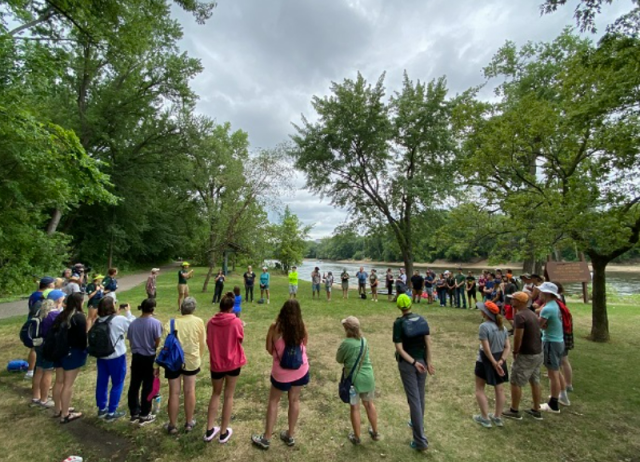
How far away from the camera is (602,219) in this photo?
647 centimetres

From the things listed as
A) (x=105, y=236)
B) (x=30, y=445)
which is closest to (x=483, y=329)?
(x=30, y=445)

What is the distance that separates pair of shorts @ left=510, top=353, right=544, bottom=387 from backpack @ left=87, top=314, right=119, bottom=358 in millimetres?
5429

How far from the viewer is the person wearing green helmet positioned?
11.2 ft

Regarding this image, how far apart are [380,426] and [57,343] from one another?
169 inches

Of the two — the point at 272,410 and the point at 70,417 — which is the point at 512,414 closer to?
the point at 272,410

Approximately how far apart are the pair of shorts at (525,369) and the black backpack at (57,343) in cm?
599

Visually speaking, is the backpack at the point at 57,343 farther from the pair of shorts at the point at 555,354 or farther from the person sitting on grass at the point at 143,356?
the pair of shorts at the point at 555,354

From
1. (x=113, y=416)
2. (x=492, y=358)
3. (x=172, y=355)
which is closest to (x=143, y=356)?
(x=172, y=355)

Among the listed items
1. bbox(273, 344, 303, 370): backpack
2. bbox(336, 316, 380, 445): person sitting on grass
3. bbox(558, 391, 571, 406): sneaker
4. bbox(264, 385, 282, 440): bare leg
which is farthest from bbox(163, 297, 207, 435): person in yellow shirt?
bbox(558, 391, 571, 406): sneaker

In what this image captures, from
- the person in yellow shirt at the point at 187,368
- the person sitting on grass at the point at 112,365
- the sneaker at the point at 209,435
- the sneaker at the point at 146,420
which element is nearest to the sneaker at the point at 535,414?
the sneaker at the point at 209,435

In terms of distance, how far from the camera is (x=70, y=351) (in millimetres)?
3725

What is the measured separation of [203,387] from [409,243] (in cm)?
1421

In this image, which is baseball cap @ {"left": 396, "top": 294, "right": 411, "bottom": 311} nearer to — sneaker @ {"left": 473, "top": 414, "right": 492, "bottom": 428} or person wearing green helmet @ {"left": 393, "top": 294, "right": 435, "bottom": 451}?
person wearing green helmet @ {"left": 393, "top": 294, "right": 435, "bottom": 451}

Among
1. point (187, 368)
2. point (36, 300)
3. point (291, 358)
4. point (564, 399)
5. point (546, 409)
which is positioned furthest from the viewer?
point (36, 300)
